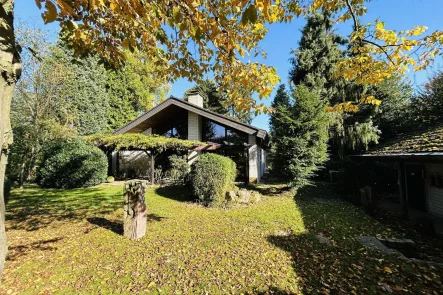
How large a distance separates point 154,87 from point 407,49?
27.2 m

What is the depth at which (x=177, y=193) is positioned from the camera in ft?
35.2

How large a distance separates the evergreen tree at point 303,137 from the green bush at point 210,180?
3.61 meters

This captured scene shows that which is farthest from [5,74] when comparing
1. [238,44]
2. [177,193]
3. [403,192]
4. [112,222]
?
[403,192]

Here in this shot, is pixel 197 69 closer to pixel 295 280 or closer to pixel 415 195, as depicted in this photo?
pixel 295 280

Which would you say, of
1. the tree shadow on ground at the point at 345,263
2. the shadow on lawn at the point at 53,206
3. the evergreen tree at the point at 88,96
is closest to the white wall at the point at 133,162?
the evergreen tree at the point at 88,96

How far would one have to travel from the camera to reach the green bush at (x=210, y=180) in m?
8.49

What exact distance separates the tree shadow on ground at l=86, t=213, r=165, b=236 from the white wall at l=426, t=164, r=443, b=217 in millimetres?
9353

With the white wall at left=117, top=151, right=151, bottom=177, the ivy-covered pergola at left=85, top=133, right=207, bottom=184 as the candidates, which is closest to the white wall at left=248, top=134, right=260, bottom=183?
the ivy-covered pergola at left=85, top=133, right=207, bottom=184

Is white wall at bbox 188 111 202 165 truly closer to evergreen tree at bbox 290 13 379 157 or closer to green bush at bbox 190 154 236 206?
green bush at bbox 190 154 236 206

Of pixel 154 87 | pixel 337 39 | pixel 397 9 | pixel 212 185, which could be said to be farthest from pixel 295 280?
pixel 154 87

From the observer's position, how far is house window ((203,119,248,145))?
548 inches

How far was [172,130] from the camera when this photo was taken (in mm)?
16000

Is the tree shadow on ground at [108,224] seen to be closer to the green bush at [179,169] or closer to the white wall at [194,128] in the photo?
the green bush at [179,169]

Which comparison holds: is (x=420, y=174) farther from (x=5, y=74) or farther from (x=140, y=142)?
(x=140, y=142)
